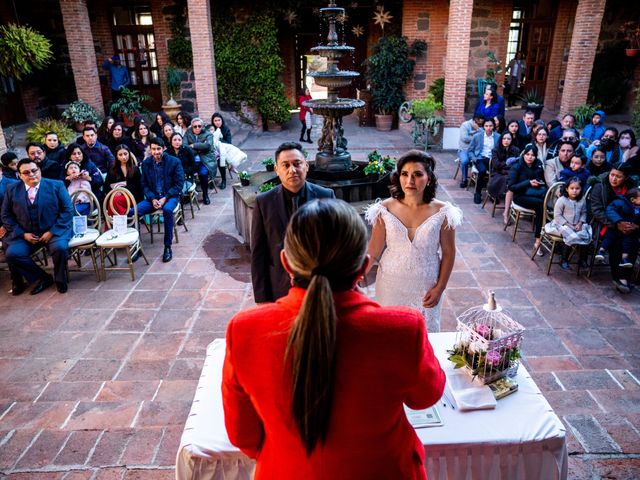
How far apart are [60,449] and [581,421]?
11.0 ft

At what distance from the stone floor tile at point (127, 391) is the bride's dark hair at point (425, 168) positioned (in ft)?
7.46

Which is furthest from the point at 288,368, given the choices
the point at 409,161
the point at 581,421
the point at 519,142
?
the point at 519,142

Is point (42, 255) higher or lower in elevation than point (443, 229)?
lower

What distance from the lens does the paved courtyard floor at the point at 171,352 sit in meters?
3.08

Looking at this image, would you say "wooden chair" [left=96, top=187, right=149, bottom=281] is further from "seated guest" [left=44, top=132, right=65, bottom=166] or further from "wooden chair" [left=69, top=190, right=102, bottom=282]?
"seated guest" [left=44, top=132, right=65, bottom=166]

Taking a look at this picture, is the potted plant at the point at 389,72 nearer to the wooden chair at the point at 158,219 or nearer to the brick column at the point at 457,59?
the brick column at the point at 457,59

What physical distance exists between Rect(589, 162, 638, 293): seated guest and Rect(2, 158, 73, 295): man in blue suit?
5589mm

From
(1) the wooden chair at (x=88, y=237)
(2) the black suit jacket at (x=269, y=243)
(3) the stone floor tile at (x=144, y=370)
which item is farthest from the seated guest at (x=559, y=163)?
(1) the wooden chair at (x=88, y=237)

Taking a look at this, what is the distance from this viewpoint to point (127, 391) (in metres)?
3.65

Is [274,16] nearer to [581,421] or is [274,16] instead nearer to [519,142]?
[519,142]

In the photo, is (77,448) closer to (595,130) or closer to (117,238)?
(117,238)

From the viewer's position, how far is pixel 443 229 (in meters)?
3.07

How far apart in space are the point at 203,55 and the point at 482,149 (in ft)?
22.9

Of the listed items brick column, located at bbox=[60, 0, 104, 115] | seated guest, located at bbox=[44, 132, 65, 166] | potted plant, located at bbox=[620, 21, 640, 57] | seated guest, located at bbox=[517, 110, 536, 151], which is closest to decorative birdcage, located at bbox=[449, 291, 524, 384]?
seated guest, located at bbox=[517, 110, 536, 151]
